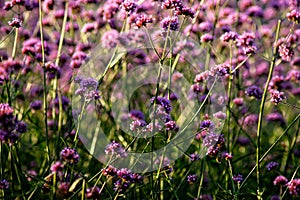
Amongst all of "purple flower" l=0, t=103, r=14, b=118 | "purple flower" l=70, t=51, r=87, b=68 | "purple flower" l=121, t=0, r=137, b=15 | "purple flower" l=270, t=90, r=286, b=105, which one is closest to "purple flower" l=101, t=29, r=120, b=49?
"purple flower" l=70, t=51, r=87, b=68

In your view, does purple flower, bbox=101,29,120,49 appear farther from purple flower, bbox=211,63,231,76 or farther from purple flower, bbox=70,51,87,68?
purple flower, bbox=211,63,231,76

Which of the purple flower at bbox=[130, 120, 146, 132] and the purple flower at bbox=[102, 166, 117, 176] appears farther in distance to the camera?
the purple flower at bbox=[130, 120, 146, 132]

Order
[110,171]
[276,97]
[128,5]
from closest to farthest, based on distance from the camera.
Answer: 1. [110,171]
2. [276,97]
3. [128,5]

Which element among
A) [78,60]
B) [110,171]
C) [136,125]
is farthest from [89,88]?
[78,60]

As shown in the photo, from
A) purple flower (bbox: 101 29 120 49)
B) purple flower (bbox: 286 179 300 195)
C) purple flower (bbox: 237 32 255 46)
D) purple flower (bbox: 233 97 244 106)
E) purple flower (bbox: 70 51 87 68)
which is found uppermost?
purple flower (bbox: 237 32 255 46)

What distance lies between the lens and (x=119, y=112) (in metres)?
2.40

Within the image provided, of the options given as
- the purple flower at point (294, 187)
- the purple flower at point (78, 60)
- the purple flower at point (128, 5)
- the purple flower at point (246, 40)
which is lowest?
the purple flower at point (294, 187)

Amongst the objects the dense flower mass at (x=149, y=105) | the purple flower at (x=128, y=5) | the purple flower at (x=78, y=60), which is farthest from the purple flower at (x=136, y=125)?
the purple flower at (x=78, y=60)

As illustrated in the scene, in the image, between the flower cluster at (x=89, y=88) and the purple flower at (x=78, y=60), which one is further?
the purple flower at (x=78, y=60)

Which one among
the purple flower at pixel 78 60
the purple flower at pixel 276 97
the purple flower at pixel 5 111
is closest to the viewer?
the purple flower at pixel 5 111

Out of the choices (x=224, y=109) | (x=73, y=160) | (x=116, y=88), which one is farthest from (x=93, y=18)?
(x=73, y=160)

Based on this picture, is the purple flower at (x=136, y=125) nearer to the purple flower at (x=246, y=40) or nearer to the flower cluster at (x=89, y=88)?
the flower cluster at (x=89, y=88)

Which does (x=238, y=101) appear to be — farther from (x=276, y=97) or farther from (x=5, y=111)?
(x=5, y=111)

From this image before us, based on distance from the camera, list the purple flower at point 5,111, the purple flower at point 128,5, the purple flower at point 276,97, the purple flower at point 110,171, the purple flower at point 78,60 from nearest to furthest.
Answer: the purple flower at point 5,111 → the purple flower at point 110,171 → the purple flower at point 276,97 → the purple flower at point 128,5 → the purple flower at point 78,60
